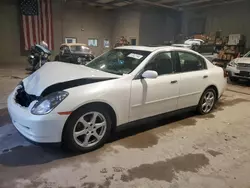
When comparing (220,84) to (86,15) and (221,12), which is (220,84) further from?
(86,15)

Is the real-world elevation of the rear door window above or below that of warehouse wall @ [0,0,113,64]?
below

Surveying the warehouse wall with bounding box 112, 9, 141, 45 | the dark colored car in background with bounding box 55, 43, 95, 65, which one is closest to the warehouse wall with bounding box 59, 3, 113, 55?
the warehouse wall with bounding box 112, 9, 141, 45

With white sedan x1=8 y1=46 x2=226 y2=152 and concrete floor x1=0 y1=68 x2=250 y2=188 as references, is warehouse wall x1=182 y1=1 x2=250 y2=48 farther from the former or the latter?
concrete floor x1=0 y1=68 x2=250 y2=188

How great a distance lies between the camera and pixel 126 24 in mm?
13164

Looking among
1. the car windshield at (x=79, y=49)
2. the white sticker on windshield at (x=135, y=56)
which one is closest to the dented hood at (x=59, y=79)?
the white sticker on windshield at (x=135, y=56)

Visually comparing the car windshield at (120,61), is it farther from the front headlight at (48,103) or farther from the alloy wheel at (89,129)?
the front headlight at (48,103)

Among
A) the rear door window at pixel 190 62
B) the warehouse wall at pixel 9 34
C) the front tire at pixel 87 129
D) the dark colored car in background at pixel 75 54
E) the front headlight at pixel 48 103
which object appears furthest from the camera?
the warehouse wall at pixel 9 34

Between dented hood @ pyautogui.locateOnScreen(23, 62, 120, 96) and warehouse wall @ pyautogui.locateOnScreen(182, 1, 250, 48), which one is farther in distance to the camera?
warehouse wall @ pyautogui.locateOnScreen(182, 1, 250, 48)

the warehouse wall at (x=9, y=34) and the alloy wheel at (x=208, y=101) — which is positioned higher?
the warehouse wall at (x=9, y=34)

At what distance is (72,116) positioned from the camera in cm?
229

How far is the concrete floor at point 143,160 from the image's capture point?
2059 mm

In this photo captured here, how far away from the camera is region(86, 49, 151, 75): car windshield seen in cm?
294

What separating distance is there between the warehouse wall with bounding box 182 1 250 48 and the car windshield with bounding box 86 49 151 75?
8.84 meters

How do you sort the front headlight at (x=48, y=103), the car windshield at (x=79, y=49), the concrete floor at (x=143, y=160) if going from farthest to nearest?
the car windshield at (x=79, y=49)
the front headlight at (x=48, y=103)
the concrete floor at (x=143, y=160)
